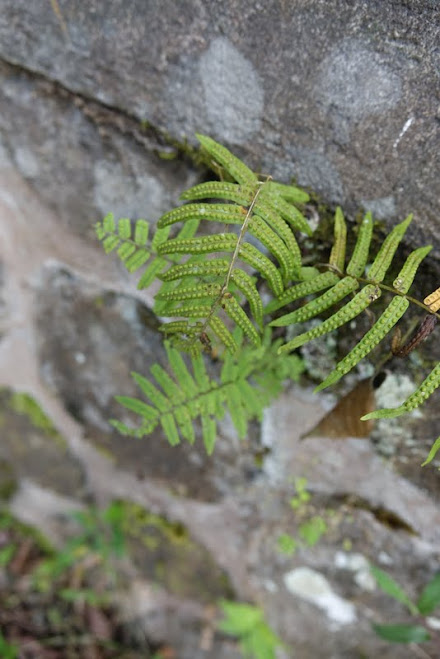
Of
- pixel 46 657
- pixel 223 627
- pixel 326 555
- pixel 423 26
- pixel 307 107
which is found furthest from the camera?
pixel 46 657

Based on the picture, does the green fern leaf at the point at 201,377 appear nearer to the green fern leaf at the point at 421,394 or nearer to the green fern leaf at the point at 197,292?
the green fern leaf at the point at 197,292

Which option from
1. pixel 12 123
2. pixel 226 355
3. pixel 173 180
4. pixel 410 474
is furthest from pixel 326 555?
pixel 12 123

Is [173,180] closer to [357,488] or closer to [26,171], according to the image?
[26,171]

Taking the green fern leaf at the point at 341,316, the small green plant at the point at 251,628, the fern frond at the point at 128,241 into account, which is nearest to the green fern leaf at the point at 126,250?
the fern frond at the point at 128,241

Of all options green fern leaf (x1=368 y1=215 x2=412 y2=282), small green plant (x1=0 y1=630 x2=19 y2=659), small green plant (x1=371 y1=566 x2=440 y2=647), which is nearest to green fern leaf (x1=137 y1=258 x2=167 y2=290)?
green fern leaf (x1=368 y1=215 x2=412 y2=282)

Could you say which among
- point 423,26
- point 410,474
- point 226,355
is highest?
point 423,26

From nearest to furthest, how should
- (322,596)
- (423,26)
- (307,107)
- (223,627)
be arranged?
1. (423,26)
2. (307,107)
3. (322,596)
4. (223,627)

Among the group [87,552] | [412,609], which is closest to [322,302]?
[412,609]

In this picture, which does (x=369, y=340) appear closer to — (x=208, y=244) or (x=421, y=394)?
(x=421, y=394)

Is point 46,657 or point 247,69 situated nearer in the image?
point 247,69
